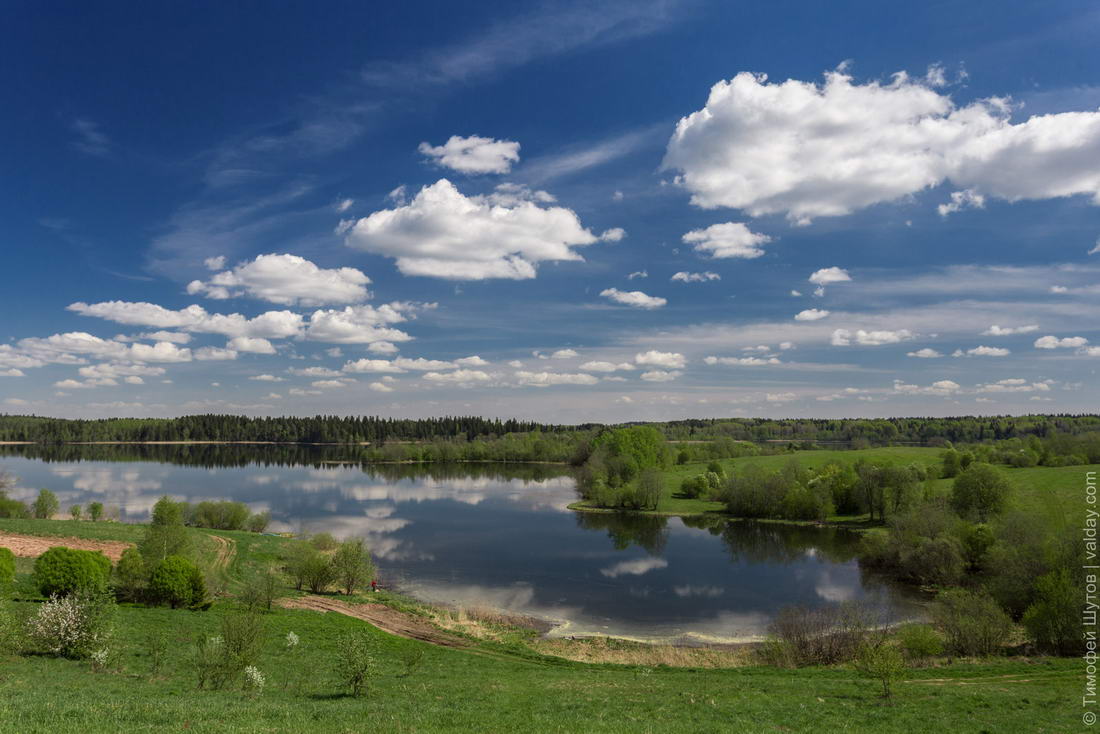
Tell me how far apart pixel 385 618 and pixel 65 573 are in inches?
705

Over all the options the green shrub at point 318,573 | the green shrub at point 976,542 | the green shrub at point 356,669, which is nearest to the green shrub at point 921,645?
the green shrub at point 356,669

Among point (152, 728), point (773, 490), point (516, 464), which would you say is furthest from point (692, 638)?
point (516, 464)

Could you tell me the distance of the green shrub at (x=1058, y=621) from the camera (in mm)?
30125

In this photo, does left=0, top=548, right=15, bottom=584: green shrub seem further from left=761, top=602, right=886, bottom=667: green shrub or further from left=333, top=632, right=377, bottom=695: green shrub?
left=761, top=602, right=886, bottom=667: green shrub

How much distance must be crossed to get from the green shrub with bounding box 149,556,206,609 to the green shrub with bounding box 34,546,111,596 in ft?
10.1

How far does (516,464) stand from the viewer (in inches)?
7805

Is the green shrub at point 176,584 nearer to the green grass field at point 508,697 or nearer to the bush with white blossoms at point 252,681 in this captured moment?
the green grass field at point 508,697

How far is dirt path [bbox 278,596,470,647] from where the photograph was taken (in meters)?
35.4

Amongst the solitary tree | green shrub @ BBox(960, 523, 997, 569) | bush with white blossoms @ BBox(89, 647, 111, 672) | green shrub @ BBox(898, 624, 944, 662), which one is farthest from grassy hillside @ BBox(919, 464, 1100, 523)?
bush with white blossoms @ BBox(89, 647, 111, 672)

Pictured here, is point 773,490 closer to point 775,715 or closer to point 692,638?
point 692,638

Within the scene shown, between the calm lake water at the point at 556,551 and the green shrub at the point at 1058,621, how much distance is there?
48.2 ft

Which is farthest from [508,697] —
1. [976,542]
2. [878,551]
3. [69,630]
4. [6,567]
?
[976,542]

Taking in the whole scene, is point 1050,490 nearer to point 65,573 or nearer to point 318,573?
point 318,573

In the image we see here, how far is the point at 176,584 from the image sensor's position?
3403cm
